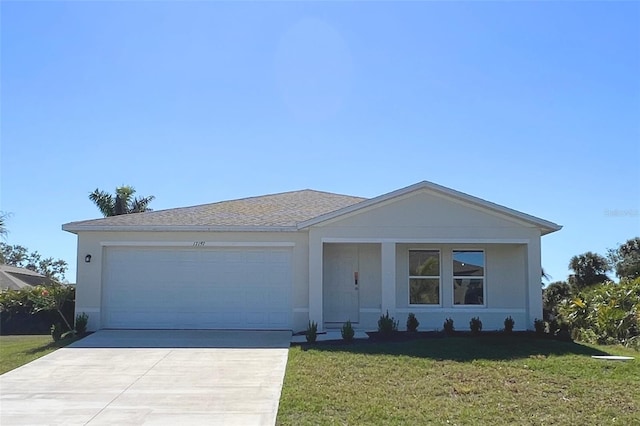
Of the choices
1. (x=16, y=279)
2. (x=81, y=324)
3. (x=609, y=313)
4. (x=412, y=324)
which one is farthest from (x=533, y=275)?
(x=16, y=279)

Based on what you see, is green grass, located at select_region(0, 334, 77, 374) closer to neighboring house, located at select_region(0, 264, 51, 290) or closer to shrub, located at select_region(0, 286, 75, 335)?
shrub, located at select_region(0, 286, 75, 335)

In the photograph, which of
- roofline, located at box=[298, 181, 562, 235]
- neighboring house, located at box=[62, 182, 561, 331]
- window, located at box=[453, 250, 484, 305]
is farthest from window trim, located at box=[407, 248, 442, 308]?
roofline, located at box=[298, 181, 562, 235]

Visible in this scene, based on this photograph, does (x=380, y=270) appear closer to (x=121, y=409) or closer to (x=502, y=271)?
(x=502, y=271)

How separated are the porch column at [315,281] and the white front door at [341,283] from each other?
1.20 metres

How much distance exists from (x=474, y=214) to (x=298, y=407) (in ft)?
31.5

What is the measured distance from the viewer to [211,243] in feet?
54.3

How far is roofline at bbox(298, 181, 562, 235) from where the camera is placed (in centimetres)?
1614

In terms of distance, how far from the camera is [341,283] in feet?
57.2

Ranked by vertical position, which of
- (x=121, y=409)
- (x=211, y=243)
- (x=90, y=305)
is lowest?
(x=121, y=409)

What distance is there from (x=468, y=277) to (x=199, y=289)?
771cm

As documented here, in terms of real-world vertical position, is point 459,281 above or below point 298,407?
above

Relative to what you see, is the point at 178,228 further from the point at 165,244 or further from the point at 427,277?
the point at 427,277

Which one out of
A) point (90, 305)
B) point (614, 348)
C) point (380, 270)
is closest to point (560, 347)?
point (614, 348)

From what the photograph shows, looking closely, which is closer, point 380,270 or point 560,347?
point 560,347
